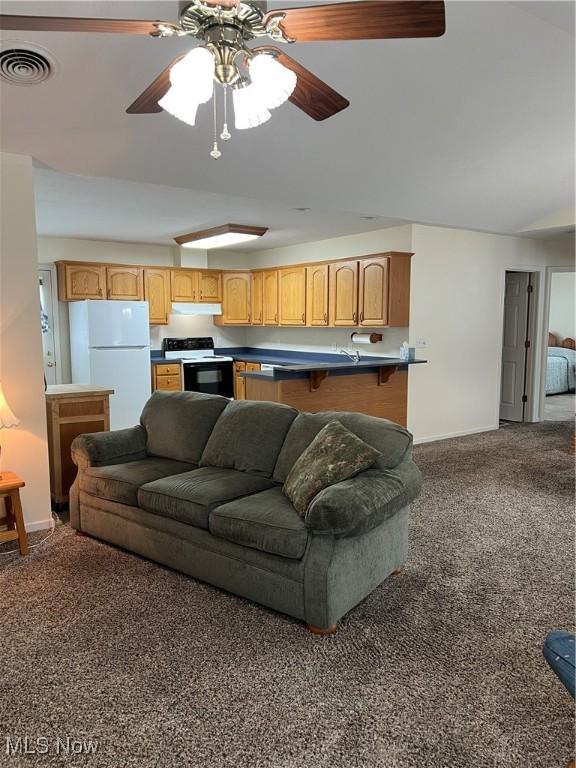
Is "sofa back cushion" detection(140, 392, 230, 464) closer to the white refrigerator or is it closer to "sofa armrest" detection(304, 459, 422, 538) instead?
"sofa armrest" detection(304, 459, 422, 538)

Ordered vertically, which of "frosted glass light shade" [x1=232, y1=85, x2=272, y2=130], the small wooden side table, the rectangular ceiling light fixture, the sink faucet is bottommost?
the small wooden side table

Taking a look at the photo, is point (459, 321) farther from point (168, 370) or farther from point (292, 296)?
point (168, 370)

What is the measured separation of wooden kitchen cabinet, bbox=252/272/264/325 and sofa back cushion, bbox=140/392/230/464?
3.98 meters

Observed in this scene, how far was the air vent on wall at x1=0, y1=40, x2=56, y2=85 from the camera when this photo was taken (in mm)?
2512

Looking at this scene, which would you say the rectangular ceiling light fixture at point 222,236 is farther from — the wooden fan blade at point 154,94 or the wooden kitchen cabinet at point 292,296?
the wooden fan blade at point 154,94

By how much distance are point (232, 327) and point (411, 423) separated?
3580mm

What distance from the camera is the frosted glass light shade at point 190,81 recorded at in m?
1.72

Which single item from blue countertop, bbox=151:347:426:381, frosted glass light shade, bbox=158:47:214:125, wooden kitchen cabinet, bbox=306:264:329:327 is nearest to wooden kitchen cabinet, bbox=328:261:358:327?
wooden kitchen cabinet, bbox=306:264:329:327

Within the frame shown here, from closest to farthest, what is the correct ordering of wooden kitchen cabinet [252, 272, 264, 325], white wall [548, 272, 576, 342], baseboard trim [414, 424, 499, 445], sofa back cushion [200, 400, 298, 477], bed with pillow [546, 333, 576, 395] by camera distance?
sofa back cushion [200, 400, 298, 477] < baseboard trim [414, 424, 499, 445] < wooden kitchen cabinet [252, 272, 264, 325] < bed with pillow [546, 333, 576, 395] < white wall [548, 272, 576, 342]

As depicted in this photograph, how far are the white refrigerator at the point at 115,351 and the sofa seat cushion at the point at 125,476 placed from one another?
2.98 metres

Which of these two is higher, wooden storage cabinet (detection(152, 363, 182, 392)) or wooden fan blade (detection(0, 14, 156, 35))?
wooden fan blade (detection(0, 14, 156, 35))

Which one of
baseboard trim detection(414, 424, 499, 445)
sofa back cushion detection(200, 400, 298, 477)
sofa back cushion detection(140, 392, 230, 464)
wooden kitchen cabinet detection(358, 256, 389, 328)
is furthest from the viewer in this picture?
baseboard trim detection(414, 424, 499, 445)

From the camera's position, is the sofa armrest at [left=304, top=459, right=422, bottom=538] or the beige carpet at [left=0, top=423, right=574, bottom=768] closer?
the beige carpet at [left=0, top=423, right=574, bottom=768]

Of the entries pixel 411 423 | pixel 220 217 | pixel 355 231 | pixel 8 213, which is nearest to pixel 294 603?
pixel 8 213
